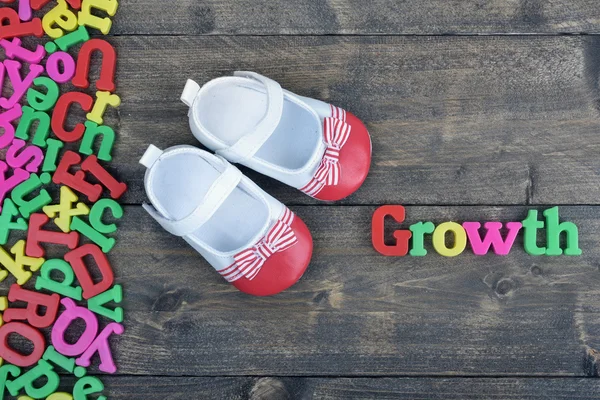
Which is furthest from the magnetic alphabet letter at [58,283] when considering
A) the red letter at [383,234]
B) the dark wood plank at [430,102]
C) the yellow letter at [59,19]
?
the red letter at [383,234]

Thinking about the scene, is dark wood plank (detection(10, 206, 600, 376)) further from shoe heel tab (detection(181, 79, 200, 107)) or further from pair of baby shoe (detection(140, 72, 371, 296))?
shoe heel tab (detection(181, 79, 200, 107))

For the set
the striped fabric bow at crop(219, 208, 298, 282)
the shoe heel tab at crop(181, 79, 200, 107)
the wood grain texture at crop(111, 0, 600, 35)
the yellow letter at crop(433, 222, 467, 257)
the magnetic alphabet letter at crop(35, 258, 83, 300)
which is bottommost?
the magnetic alphabet letter at crop(35, 258, 83, 300)

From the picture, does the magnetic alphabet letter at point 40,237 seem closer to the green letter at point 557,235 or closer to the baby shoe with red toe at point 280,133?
the baby shoe with red toe at point 280,133

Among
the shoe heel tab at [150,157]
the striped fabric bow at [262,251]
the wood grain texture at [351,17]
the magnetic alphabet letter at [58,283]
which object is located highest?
the wood grain texture at [351,17]

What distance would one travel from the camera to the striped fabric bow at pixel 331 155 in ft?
3.07

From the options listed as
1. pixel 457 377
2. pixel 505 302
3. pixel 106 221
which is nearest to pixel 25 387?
pixel 106 221

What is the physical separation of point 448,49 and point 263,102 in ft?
1.35

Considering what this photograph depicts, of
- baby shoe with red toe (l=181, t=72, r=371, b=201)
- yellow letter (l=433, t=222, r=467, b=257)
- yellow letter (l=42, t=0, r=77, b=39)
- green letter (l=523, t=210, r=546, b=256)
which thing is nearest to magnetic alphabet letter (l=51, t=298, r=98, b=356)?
baby shoe with red toe (l=181, t=72, r=371, b=201)

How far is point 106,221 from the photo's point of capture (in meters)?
1.03

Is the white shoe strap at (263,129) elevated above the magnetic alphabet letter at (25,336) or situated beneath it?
elevated above

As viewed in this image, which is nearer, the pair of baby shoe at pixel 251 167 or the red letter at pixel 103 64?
the pair of baby shoe at pixel 251 167

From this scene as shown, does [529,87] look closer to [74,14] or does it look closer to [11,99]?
[74,14]

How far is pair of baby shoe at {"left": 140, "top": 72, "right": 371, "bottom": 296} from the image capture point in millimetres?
917

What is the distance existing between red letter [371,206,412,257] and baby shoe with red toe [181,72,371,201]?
0.27 feet
